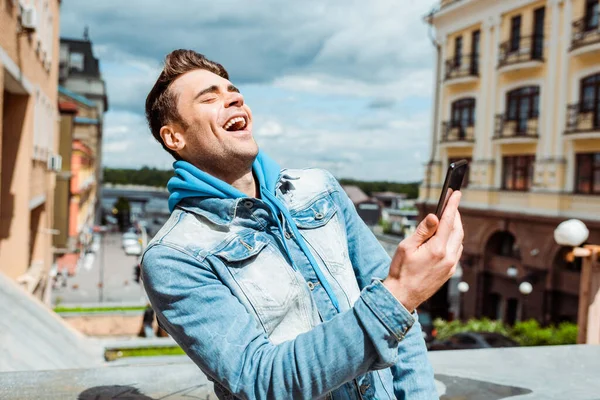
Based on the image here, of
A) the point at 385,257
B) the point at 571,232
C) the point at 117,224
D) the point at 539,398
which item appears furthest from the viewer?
the point at 117,224

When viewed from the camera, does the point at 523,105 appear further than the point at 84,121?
No

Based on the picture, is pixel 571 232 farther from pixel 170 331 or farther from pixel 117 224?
pixel 117 224

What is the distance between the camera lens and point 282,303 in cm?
173

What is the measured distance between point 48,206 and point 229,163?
20036 mm

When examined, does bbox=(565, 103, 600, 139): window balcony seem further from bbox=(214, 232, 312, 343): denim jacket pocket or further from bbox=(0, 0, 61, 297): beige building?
bbox=(214, 232, 312, 343): denim jacket pocket

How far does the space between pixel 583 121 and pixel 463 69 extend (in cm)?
721

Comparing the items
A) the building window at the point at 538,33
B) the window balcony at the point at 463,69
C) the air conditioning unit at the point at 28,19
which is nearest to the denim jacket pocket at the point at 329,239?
the air conditioning unit at the point at 28,19

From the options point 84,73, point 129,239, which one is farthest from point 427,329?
point 84,73

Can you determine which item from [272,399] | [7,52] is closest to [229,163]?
[272,399]

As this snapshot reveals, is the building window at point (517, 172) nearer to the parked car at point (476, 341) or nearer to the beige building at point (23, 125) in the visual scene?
the parked car at point (476, 341)

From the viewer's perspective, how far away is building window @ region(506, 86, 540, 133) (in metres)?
23.4

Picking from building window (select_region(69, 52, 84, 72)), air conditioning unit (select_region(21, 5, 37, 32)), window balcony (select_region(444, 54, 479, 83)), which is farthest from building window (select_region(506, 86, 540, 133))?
building window (select_region(69, 52, 84, 72))

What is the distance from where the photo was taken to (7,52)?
1081 cm

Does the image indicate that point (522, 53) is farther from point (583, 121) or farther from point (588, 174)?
point (588, 174)
